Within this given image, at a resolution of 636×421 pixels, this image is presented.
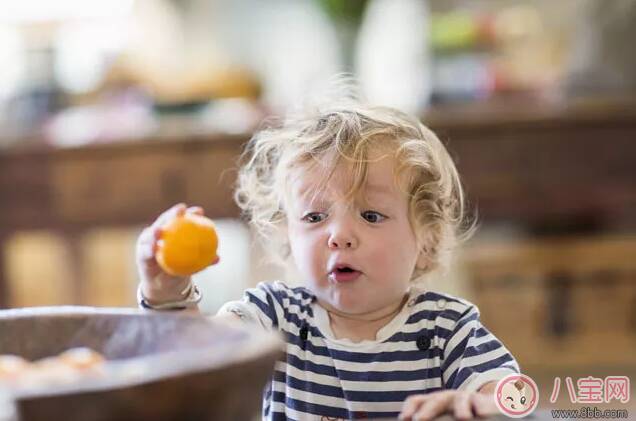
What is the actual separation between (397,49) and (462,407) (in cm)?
352

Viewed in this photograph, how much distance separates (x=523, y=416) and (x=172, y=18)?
4012mm

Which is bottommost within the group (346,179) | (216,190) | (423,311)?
(423,311)

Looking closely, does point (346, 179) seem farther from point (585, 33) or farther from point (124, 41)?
point (124, 41)

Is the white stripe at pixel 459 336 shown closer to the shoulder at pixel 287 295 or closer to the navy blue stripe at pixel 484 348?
the navy blue stripe at pixel 484 348

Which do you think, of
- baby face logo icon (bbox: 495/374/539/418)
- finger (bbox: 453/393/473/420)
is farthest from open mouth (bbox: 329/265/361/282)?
finger (bbox: 453/393/473/420)

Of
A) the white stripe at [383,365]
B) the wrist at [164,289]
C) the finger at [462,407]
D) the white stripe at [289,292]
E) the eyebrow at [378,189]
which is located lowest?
the finger at [462,407]

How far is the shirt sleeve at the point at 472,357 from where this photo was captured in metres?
1.10

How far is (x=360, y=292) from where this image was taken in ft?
3.92

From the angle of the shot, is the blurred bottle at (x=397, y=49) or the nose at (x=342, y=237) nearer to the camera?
the nose at (x=342, y=237)

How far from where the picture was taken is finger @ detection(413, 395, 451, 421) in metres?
0.87

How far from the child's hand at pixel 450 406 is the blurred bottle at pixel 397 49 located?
2.72 m

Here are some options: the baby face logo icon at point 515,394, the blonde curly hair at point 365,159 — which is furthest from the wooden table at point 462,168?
the baby face logo icon at point 515,394

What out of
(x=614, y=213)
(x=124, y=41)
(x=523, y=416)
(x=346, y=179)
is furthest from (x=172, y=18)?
Answer: (x=523, y=416)

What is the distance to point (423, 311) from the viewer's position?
1222 millimetres
